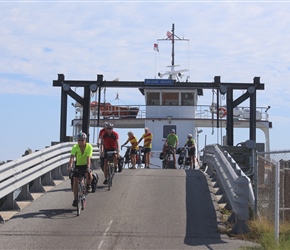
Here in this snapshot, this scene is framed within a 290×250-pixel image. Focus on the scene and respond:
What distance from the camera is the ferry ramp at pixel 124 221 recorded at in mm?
10523

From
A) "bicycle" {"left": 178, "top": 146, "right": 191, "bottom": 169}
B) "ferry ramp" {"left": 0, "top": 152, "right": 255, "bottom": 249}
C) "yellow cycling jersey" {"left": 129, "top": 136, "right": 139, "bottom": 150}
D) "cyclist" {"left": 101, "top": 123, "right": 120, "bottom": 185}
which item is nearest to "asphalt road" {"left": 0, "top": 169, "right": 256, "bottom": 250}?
"ferry ramp" {"left": 0, "top": 152, "right": 255, "bottom": 249}

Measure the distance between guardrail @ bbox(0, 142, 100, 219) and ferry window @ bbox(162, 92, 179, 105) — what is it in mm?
20115

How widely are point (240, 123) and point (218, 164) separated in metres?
22.7

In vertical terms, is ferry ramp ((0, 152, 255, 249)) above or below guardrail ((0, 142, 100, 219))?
below

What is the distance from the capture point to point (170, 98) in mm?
39156

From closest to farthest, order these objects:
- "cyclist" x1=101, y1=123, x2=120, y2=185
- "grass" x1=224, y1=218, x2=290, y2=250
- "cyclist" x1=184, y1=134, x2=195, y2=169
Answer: "grass" x1=224, y1=218, x2=290, y2=250
"cyclist" x1=101, y1=123, x2=120, y2=185
"cyclist" x1=184, y1=134, x2=195, y2=169

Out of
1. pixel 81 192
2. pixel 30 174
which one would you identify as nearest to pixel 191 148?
pixel 30 174

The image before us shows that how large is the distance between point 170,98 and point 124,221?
27.3 m

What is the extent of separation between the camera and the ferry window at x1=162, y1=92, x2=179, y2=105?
39.0 metres

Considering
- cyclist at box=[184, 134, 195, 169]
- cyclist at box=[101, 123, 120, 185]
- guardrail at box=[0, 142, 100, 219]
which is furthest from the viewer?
cyclist at box=[184, 134, 195, 169]

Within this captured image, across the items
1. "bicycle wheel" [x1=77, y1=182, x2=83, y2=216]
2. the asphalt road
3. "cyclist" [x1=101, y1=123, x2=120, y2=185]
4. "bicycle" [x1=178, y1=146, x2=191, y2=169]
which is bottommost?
the asphalt road

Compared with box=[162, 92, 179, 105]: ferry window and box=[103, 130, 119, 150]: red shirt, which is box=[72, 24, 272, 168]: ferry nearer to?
box=[162, 92, 179, 105]: ferry window

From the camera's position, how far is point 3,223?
39.8 ft

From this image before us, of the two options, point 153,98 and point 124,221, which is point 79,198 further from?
point 153,98
